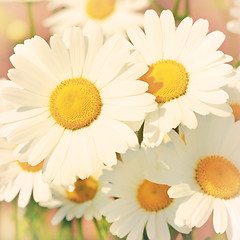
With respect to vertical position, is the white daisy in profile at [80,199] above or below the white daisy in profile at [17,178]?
below

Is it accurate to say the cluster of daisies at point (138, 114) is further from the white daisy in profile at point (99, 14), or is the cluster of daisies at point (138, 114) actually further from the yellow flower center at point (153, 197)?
the white daisy in profile at point (99, 14)

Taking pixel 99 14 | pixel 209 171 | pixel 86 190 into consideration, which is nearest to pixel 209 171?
pixel 209 171

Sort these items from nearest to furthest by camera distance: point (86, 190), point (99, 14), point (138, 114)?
1. point (138, 114)
2. point (86, 190)
3. point (99, 14)

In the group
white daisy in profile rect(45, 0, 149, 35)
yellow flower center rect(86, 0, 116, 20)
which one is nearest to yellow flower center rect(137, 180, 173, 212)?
white daisy in profile rect(45, 0, 149, 35)

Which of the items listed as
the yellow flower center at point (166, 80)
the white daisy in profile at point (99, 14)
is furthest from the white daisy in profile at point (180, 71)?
the white daisy in profile at point (99, 14)

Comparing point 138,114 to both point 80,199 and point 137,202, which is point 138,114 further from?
point 80,199

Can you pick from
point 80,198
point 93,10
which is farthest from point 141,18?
point 80,198
